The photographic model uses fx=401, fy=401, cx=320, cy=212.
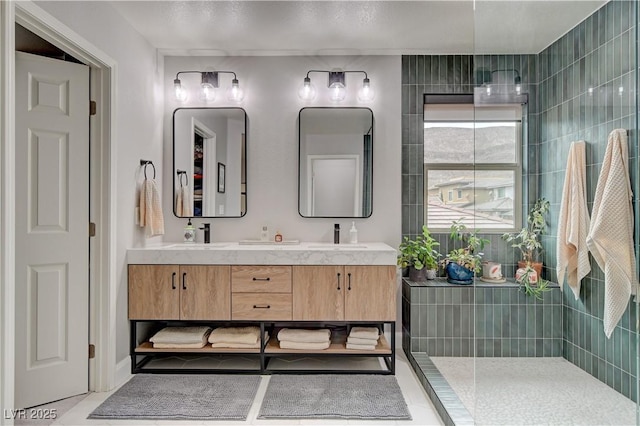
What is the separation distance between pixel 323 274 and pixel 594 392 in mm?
1608

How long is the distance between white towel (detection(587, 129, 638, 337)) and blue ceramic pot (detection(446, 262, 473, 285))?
4.77 ft

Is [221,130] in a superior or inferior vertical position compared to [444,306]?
superior

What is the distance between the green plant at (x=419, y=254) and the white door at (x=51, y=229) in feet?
7.24

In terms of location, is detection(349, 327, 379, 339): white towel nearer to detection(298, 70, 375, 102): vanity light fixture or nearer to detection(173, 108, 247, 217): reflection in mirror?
detection(173, 108, 247, 217): reflection in mirror

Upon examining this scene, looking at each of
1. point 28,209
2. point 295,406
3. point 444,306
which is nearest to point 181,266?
point 28,209

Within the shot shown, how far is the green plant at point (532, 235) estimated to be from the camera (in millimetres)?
1742

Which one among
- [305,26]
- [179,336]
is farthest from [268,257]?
[305,26]

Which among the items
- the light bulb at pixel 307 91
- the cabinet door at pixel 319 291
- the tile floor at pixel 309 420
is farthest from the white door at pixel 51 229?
the light bulb at pixel 307 91

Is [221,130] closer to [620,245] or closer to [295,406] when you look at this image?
[295,406]

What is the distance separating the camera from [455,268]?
304cm

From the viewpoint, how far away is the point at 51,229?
2352mm

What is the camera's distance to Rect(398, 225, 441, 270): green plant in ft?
10.2

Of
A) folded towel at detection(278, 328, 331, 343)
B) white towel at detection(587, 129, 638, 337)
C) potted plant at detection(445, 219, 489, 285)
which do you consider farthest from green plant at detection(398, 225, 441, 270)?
white towel at detection(587, 129, 638, 337)

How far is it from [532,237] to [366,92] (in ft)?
6.31
